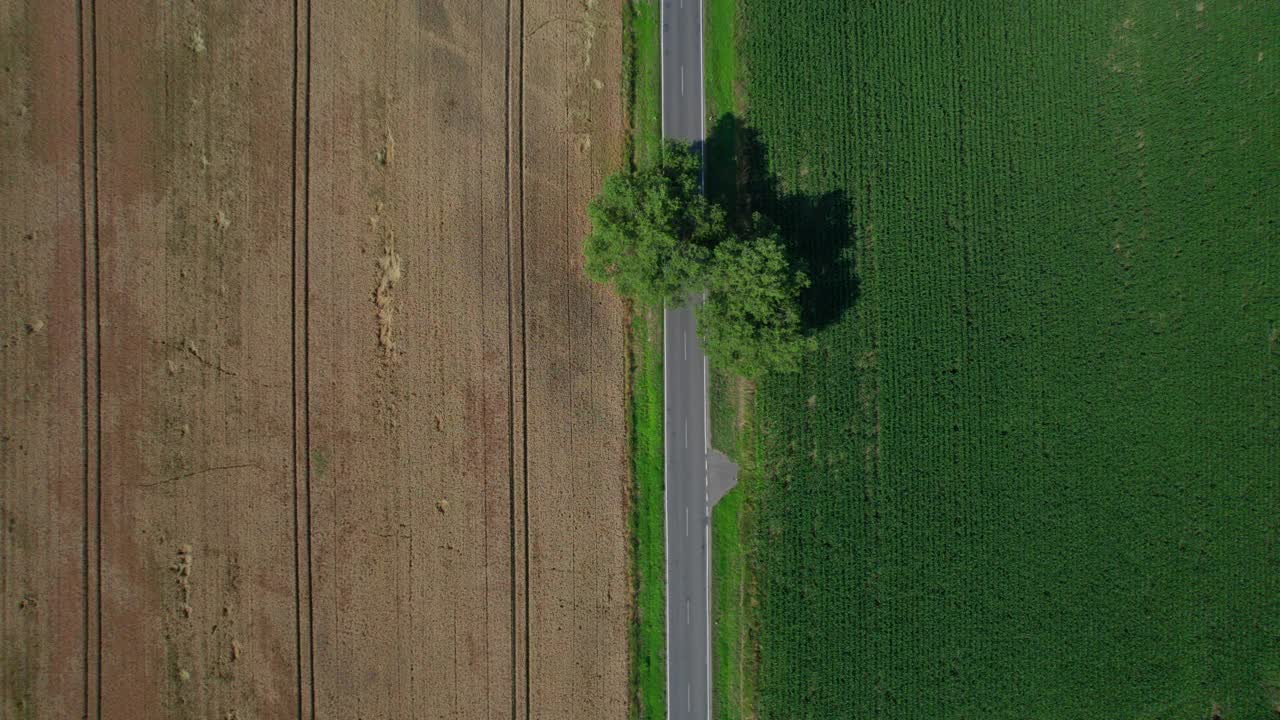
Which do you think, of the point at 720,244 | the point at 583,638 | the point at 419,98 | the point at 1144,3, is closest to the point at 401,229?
the point at 419,98

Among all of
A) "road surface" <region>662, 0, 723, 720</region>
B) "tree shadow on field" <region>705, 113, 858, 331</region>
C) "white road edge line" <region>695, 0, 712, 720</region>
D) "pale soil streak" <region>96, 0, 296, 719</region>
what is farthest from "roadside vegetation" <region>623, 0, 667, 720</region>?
"pale soil streak" <region>96, 0, 296, 719</region>

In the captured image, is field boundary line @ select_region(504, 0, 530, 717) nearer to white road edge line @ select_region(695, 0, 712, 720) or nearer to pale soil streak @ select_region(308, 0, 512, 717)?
pale soil streak @ select_region(308, 0, 512, 717)

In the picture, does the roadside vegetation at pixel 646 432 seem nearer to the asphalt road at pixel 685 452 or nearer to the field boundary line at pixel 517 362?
the asphalt road at pixel 685 452

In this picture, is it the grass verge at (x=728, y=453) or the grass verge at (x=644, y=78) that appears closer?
the grass verge at (x=728, y=453)

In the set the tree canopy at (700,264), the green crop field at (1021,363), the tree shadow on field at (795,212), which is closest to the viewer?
the tree canopy at (700,264)

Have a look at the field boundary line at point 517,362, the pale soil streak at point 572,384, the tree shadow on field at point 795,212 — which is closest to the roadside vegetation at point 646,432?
the pale soil streak at point 572,384

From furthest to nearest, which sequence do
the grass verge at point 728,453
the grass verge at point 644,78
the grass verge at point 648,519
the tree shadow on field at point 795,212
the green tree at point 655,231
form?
1. the grass verge at point 644,78
2. the tree shadow on field at point 795,212
3. the grass verge at point 648,519
4. the grass verge at point 728,453
5. the green tree at point 655,231
